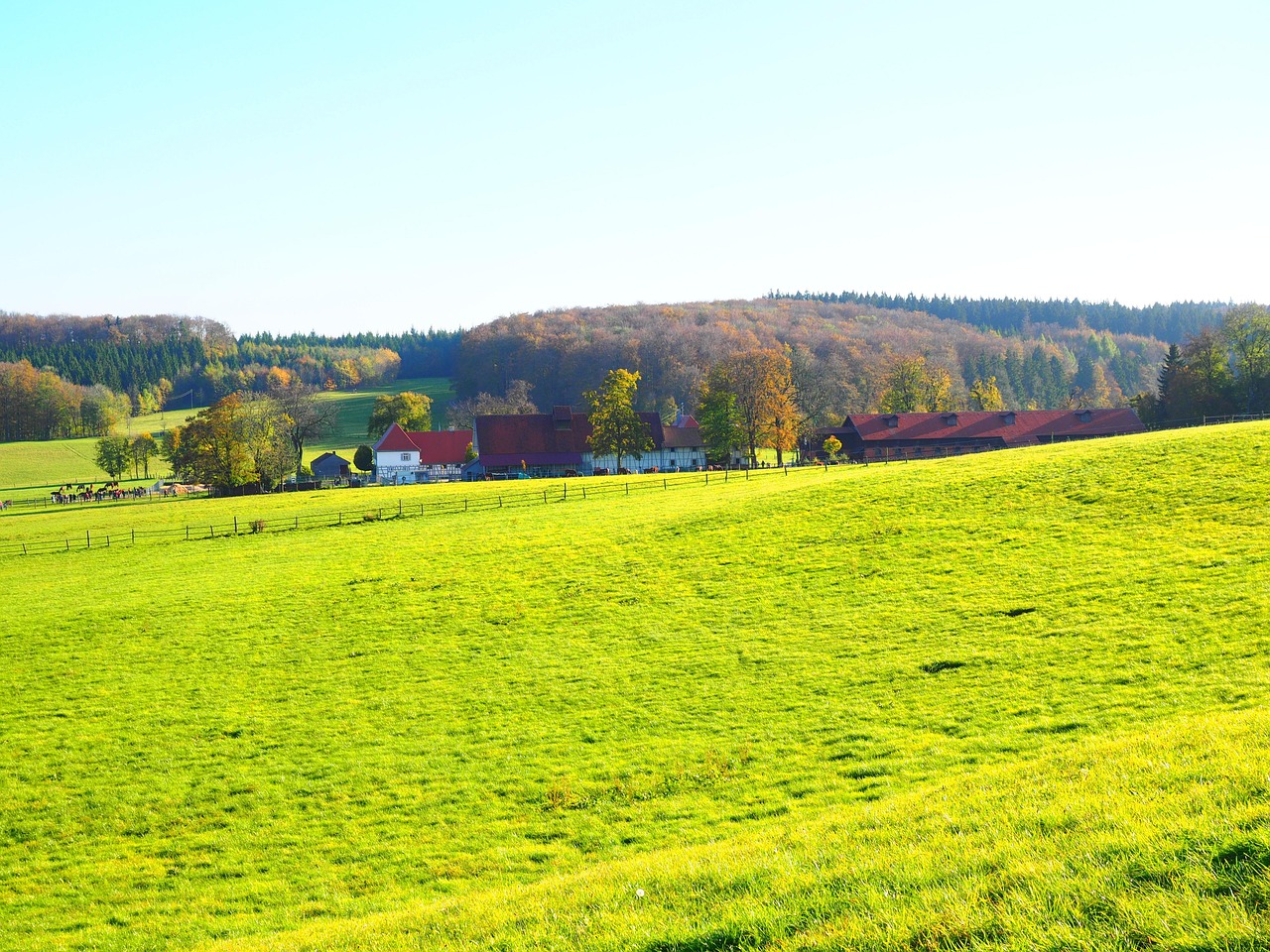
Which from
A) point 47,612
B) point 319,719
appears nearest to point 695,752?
point 319,719

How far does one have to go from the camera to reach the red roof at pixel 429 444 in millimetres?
109438

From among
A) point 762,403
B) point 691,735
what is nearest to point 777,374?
point 762,403

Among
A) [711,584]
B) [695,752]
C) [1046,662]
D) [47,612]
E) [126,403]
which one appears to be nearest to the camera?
[695,752]

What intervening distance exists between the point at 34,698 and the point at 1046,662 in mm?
26892

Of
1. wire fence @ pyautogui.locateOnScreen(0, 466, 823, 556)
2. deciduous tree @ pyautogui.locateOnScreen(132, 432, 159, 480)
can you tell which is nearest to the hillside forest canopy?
deciduous tree @ pyautogui.locateOnScreen(132, 432, 159, 480)

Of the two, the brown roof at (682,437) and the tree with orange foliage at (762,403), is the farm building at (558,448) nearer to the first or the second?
the brown roof at (682,437)

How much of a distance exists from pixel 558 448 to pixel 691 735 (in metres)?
88.0

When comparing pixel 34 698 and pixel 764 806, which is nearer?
pixel 764 806

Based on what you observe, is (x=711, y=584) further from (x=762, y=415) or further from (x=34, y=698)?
(x=762, y=415)

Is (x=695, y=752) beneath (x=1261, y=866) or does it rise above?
beneath

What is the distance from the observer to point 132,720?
22625 millimetres

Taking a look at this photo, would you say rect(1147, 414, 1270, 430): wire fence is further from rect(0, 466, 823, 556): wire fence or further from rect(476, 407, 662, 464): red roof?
rect(476, 407, 662, 464): red roof

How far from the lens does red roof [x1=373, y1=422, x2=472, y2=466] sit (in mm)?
109438

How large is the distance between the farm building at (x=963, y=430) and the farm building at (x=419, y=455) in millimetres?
43766
